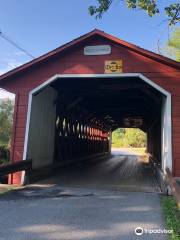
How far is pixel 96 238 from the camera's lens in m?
4.09

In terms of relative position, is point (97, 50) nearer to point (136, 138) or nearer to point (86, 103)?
point (86, 103)

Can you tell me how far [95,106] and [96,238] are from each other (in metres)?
13.1

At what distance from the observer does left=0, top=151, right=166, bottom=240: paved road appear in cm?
429

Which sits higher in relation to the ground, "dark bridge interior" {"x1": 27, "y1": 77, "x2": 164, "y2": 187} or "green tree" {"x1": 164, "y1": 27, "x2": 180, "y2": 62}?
"green tree" {"x1": 164, "y1": 27, "x2": 180, "y2": 62}

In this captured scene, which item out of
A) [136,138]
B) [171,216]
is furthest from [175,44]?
[136,138]

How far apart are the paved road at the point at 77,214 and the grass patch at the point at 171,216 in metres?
0.12

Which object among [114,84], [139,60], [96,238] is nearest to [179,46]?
[114,84]

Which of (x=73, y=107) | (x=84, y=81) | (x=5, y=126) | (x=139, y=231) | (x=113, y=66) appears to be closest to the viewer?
(x=139, y=231)

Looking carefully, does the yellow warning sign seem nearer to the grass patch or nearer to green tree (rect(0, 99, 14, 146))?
the grass patch

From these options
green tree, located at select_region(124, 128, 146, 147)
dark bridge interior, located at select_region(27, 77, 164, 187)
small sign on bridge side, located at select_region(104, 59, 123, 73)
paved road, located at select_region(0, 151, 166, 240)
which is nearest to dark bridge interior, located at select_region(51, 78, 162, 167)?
dark bridge interior, located at select_region(27, 77, 164, 187)

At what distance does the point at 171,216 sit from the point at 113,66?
16.1ft

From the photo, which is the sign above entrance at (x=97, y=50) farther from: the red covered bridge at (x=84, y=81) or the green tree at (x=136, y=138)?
the green tree at (x=136, y=138)

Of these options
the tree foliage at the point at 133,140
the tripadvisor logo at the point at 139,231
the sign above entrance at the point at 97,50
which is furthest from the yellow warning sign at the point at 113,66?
the tree foliage at the point at 133,140

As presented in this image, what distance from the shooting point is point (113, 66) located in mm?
8898
